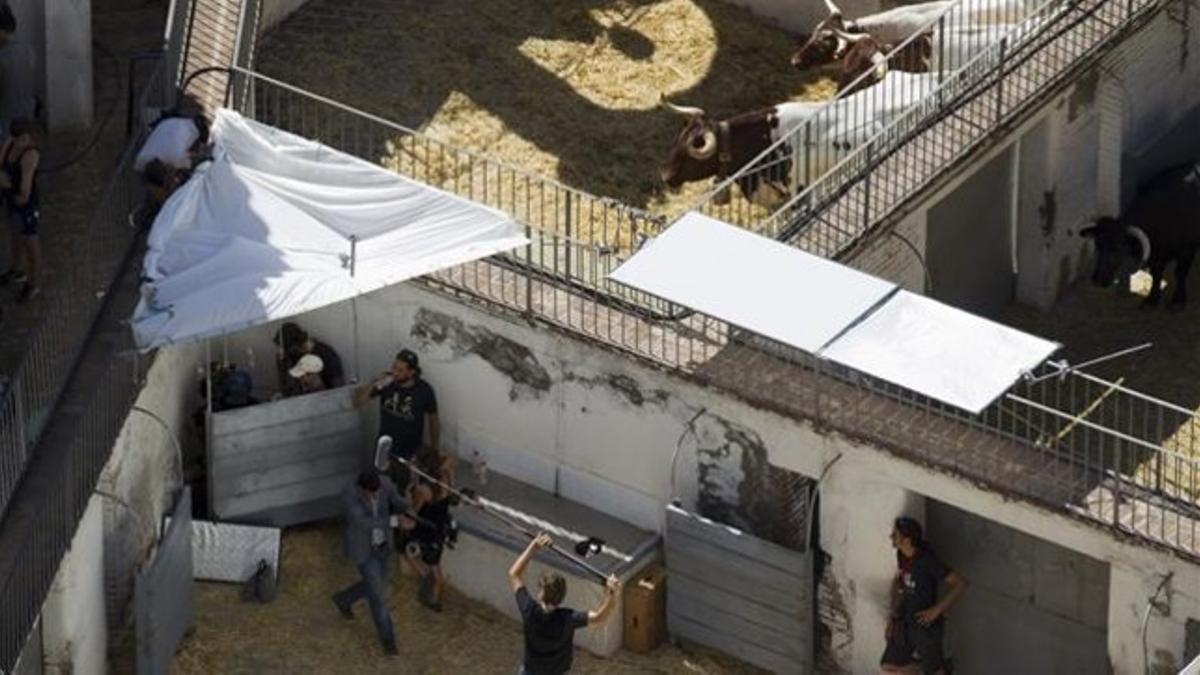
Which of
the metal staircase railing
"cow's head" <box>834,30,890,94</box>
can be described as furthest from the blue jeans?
"cow's head" <box>834,30,890,94</box>

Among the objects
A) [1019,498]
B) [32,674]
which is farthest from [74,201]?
[1019,498]

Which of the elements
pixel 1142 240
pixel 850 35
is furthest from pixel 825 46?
pixel 1142 240

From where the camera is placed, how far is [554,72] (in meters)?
46.8

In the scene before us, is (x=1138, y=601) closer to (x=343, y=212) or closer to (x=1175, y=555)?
(x=1175, y=555)

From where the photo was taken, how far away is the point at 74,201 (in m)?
43.5

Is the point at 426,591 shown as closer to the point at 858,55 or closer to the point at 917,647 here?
the point at 917,647

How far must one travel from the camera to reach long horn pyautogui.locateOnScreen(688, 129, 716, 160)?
146ft

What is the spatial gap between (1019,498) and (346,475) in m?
6.62

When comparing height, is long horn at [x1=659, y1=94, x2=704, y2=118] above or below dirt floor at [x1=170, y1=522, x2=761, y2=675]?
above

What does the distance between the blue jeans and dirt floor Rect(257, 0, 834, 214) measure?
18.1 ft

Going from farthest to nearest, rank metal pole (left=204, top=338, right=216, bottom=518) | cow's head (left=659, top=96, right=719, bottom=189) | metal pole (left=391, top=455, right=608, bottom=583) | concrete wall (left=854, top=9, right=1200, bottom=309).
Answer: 1. concrete wall (left=854, top=9, right=1200, bottom=309)
2. cow's head (left=659, top=96, right=719, bottom=189)
3. metal pole (left=204, top=338, right=216, bottom=518)
4. metal pole (left=391, top=455, right=608, bottom=583)

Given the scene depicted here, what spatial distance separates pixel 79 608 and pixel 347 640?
2.93 meters

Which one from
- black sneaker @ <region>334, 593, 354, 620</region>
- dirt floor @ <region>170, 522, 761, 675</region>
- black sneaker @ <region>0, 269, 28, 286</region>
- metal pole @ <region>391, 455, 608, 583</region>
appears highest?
black sneaker @ <region>0, 269, 28, 286</region>

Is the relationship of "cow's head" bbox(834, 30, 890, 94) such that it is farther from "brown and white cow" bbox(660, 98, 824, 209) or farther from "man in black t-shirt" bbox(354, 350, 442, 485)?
"man in black t-shirt" bbox(354, 350, 442, 485)
